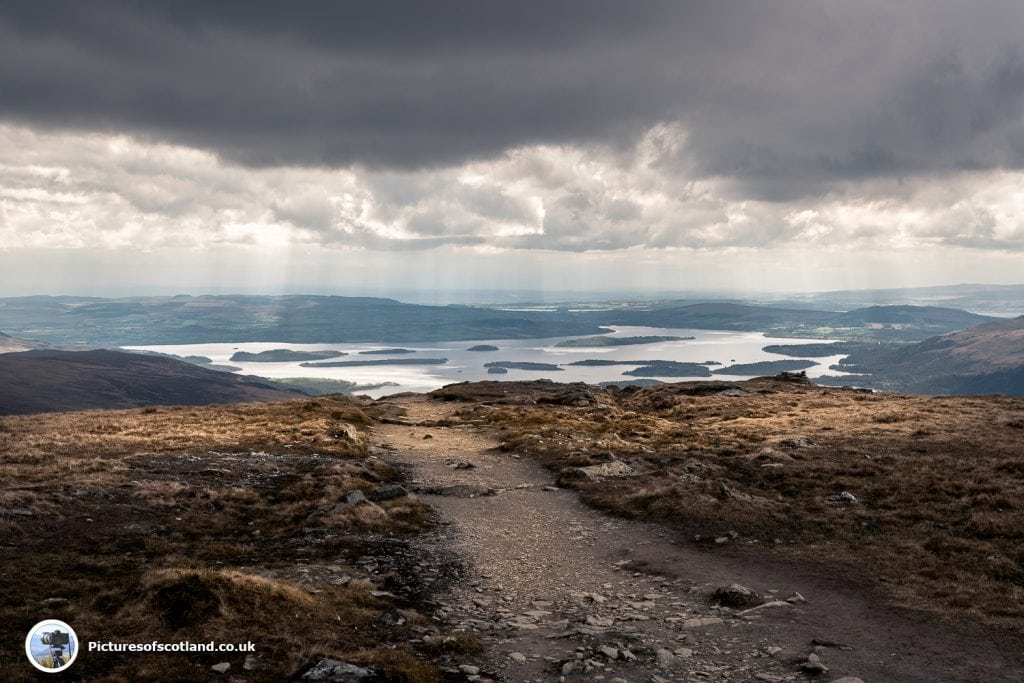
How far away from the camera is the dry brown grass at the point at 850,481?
2052cm

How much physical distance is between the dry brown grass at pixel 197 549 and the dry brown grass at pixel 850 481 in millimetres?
12946

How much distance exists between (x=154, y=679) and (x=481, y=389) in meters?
70.8

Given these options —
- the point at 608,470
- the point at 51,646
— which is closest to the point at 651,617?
the point at 51,646

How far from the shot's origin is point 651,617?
58.2ft

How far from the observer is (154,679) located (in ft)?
41.6

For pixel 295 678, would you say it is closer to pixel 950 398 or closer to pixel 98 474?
pixel 98 474

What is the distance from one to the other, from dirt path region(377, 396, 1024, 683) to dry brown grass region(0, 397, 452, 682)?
2629 mm

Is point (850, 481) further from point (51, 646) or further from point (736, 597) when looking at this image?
point (51, 646)

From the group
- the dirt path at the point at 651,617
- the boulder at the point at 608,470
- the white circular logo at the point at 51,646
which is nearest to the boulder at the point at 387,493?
the dirt path at the point at 651,617

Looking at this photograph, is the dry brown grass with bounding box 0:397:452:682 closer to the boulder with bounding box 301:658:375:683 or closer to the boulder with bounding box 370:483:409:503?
the boulder with bounding box 301:658:375:683

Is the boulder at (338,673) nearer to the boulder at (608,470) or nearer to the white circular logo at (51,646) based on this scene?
the white circular logo at (51,646)

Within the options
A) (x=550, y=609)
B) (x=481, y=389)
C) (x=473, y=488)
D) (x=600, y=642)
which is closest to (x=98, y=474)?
(x=473, y=488)

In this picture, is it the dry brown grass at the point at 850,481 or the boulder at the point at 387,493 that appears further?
the boulder at the point at 387,493

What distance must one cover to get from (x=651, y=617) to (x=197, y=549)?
606 inches
